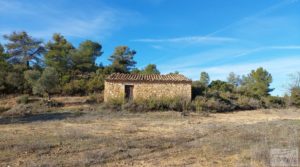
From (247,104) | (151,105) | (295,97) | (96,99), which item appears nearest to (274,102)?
(295,97)

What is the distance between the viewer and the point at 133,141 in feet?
30.1

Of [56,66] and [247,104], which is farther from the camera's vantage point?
[56,66]

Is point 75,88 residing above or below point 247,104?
above

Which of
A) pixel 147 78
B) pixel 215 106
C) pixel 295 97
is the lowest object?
pixel 215 106

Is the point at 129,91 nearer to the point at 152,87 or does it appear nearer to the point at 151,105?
the point at 152,87

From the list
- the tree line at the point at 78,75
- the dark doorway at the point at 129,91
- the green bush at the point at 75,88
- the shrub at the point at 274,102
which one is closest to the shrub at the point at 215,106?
the tree line at the point at 78,75

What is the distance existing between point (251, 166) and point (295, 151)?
156 cm

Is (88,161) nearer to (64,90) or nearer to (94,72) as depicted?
(64,90)

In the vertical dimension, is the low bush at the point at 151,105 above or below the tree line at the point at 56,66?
below

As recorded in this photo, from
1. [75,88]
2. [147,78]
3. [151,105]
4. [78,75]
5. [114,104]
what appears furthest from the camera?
[78,75]

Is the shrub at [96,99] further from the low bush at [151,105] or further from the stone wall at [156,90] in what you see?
the low bush at [151,105]

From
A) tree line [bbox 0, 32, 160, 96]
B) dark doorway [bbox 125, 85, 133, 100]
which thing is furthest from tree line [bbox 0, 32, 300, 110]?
dark doorway [bbox 125, 85, 133, 100]

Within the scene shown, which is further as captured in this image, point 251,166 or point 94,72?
point 94,72

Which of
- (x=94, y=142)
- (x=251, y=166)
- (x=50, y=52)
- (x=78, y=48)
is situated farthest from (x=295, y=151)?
(x=78, y=48)
